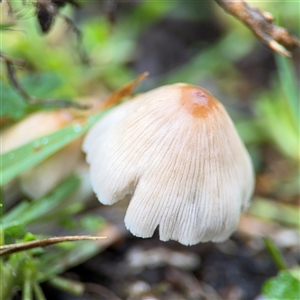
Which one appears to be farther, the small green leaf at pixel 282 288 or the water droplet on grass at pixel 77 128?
the water droplet on grass at pixel 77 128

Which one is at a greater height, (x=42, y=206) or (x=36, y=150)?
(x=36, y=150)

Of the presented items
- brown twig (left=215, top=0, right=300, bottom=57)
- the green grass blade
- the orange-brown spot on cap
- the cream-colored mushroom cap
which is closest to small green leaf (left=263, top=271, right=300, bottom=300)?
the cream-colored mushroom cap

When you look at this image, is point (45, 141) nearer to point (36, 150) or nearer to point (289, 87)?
point (36, 150)

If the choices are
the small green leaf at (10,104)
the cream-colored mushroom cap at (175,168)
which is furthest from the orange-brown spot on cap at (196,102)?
the small green leaf at (10,104)

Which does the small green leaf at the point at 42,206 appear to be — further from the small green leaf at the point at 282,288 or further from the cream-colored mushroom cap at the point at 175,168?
the small green leaf at the point at 282,288

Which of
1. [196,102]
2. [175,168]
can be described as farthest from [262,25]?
[175,168]

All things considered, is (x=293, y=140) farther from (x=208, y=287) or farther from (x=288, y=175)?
(x=208, y=287)

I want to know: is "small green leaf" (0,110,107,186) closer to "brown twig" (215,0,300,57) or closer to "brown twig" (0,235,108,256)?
"brown twig" (0,235,108,256)

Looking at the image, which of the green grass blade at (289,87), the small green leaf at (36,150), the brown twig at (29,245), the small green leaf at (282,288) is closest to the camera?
the brown twig at (29,245)
